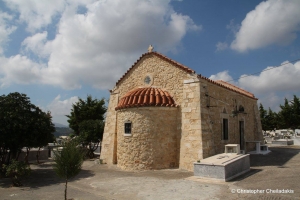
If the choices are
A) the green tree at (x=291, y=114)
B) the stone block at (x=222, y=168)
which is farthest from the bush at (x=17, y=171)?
the green tree at (x=291, y=114)

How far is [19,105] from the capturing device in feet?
34.9

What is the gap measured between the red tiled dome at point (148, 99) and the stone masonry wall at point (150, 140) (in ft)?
0.86

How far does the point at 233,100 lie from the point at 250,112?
4.11 m

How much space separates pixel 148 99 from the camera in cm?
1188

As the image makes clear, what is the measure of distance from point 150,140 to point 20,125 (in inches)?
237

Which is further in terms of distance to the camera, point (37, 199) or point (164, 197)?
point (37, 199)

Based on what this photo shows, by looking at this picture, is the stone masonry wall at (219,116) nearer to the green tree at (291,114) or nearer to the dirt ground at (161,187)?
the dirt ground at (161,187)

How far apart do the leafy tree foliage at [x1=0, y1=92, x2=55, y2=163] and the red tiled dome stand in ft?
13.4

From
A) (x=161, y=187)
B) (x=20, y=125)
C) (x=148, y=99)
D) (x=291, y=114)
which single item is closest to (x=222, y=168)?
(x=161, y=187)

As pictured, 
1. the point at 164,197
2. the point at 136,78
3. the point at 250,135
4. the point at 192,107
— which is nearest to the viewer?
the point at 164,197

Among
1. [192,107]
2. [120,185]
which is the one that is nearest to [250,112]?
[192,107]

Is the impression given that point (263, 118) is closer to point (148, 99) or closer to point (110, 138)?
point (110, 138)

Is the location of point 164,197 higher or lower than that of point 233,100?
lower

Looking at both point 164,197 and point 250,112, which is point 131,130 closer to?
point 164,197
